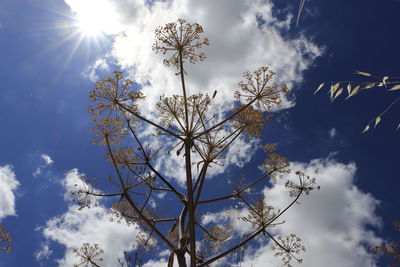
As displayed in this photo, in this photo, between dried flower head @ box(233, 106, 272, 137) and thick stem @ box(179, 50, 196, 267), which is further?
dried flower head @ box(233, 106, 272, 137)

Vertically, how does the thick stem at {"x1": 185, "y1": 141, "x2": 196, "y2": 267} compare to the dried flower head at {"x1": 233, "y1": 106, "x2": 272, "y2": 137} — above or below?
below

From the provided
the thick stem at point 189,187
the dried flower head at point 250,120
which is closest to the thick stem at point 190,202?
the thick stem at point 189,187

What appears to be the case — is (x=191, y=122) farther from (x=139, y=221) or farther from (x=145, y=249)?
(x=145, y=249)

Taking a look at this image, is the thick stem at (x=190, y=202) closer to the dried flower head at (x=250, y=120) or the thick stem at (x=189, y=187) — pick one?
the thick stem at (x=189, y=187)

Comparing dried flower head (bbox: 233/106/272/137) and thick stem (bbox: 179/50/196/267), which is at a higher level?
dried flower head (bbox: 233/106/272/137)

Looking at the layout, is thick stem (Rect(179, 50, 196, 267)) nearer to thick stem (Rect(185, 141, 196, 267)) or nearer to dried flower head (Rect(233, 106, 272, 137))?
thick stem (Rect(185, 141, 196, 267))

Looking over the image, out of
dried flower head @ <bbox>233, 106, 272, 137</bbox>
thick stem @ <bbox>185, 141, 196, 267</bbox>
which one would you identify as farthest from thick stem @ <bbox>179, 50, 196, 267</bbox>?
dried flower head @ <bbox>233, 106, 272, 137</bbox>

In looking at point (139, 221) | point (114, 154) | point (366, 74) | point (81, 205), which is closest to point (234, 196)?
point (139, 221)

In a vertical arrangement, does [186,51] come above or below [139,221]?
above

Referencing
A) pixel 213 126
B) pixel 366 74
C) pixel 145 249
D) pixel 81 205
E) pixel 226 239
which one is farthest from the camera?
pixel 145 249

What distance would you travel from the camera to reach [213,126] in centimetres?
748

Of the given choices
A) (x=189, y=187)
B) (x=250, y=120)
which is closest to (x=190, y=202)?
(x=189, y=187)

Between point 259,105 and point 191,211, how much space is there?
3.58 metres

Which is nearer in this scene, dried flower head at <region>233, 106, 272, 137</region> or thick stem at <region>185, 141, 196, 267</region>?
thick stem at <region>185, 141, 196, 267</region>
